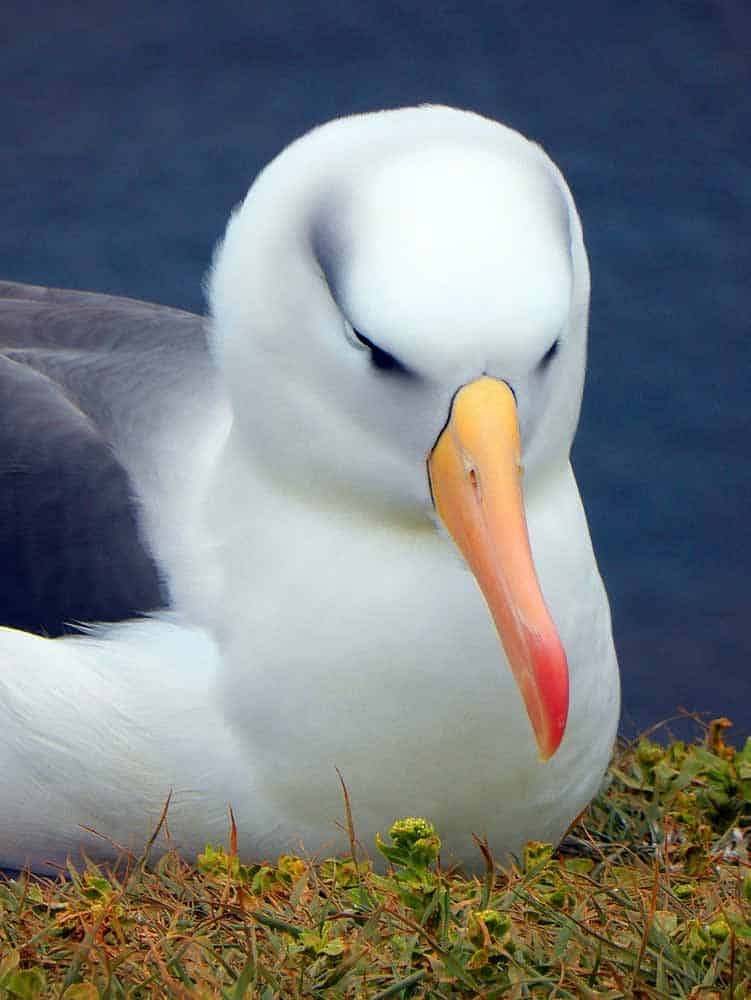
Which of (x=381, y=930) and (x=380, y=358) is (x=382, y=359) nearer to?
A: (x=380, y=358)

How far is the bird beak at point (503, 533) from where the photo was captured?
2.49 m

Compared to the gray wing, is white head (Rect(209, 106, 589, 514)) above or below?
above

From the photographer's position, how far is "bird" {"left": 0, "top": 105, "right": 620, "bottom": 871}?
98.0 inches

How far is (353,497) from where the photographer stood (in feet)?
9.39

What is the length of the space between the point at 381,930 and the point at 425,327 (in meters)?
0.83

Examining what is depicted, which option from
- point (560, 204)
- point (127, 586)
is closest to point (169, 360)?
point (127, 586)

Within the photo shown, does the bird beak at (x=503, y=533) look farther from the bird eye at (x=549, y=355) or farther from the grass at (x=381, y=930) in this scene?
the grass at (x=381, y=930)

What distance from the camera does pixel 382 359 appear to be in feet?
8.30

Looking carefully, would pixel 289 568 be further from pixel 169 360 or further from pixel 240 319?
pixel 169 360

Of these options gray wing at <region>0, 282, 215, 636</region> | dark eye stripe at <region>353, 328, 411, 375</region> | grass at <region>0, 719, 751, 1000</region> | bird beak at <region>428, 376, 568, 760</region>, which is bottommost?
grass at <region>0, 719, 751, 1000</region>

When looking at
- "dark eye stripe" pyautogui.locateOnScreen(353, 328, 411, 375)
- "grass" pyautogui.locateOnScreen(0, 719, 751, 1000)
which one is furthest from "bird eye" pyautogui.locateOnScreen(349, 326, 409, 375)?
"grass" pyautogui.locateOnScreen(0, 719, 751, 1000)

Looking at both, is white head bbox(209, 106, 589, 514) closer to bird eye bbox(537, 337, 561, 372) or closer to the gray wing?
bird eye bbox(537, 337, 561, 372)

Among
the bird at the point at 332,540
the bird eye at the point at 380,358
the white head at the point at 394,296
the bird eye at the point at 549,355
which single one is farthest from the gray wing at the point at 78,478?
the bird eye at the point at 549,355

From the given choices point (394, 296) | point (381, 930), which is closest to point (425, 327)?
point (394, 296)
